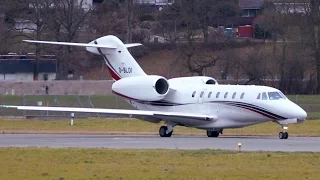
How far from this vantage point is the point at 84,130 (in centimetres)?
4578

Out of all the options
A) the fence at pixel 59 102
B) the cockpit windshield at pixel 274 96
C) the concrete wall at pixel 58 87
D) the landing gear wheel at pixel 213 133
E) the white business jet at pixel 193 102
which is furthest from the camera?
the concrete wall at pixel 58 87

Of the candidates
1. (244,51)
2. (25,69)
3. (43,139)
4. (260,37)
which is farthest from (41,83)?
(43,139)

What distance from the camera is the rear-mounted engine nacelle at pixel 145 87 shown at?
4097 centimetres

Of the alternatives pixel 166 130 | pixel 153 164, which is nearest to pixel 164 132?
pixel 166 130

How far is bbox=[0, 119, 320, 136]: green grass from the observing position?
1715 inches

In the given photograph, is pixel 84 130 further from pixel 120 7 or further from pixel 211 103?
pixel 120 7

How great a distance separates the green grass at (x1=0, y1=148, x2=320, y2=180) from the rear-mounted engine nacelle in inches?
473

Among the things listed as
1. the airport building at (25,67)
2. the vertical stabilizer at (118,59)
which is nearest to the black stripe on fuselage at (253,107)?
the vertical stabilizer at (118,59)

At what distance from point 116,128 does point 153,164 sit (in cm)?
2243

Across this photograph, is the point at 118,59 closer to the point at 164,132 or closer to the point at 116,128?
the point at 116,128

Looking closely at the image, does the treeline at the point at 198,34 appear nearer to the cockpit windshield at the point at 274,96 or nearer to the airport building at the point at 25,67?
the airport building at the point at 25,67

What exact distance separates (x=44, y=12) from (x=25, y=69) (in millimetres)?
4934

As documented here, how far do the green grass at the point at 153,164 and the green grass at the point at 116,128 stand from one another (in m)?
14.7

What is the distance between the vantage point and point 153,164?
80.9ft
